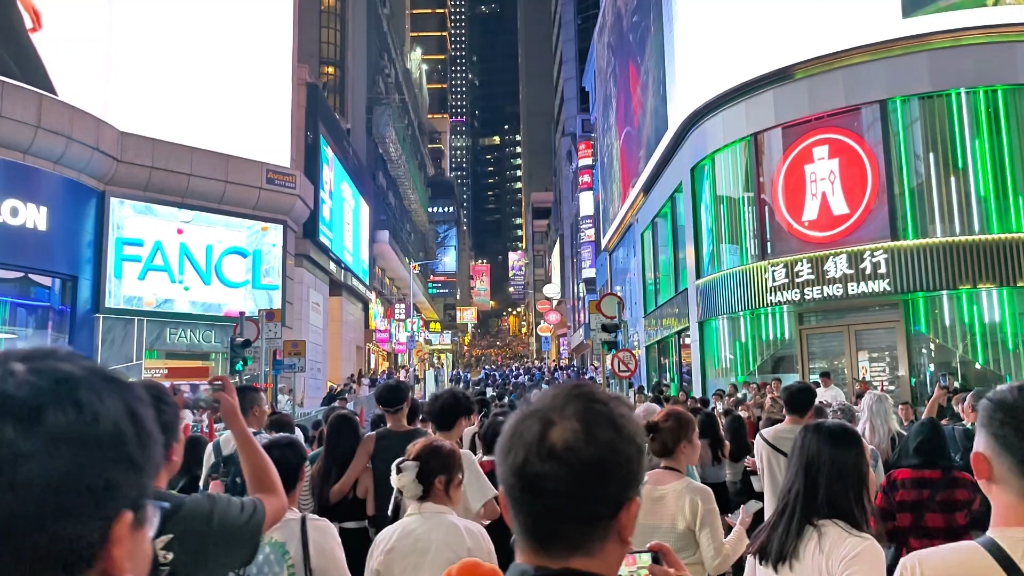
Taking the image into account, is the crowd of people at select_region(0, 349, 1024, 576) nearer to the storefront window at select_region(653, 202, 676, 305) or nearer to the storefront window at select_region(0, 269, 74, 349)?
the storefront window at select_region(0, 269, 74, 349)

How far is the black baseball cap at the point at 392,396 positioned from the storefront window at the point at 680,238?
79.6 feet

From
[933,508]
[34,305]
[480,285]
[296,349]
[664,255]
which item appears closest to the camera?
[933,508]

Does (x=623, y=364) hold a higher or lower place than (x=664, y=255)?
lower

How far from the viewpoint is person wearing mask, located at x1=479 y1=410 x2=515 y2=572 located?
6.26 m

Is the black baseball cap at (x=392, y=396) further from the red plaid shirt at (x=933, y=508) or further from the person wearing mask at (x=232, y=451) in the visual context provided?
the red plaid shirt at (x=933, y=508)

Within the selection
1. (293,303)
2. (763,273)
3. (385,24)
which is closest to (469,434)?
(763,273)

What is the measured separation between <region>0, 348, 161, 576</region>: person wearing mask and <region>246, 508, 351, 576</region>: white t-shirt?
239 cm

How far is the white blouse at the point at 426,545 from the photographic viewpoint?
3.89 metres

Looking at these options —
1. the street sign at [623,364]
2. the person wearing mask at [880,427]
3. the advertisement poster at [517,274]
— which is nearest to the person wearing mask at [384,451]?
the person wearing mask at [880,427]

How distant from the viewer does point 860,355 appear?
21922mm

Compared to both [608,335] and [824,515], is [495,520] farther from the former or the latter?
[608,335]

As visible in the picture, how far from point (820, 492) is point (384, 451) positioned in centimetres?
348

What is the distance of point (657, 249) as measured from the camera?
3578cm

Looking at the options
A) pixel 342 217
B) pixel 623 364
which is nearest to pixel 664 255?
pixel 342 217
